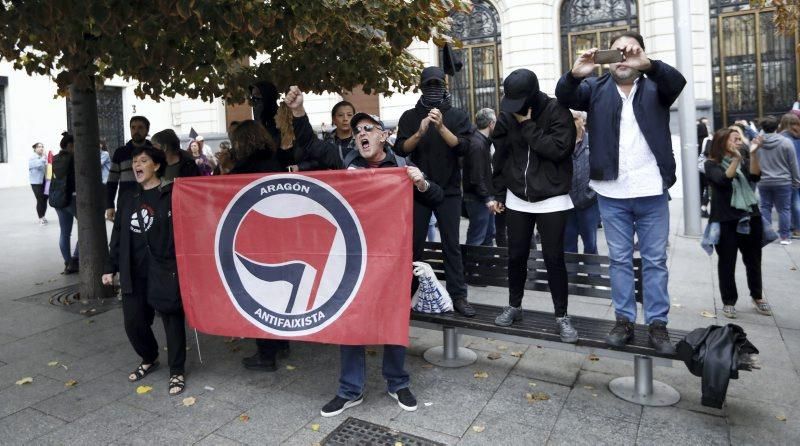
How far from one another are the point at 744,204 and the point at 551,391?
9.09 feet

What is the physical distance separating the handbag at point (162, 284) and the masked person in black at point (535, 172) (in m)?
2.34

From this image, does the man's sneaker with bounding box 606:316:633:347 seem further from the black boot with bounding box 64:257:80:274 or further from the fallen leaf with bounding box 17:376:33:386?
the black boot with bounding box 64:257:80:274

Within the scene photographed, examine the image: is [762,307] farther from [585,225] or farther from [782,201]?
[782,201]

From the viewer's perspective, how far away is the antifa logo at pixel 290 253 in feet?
13.0

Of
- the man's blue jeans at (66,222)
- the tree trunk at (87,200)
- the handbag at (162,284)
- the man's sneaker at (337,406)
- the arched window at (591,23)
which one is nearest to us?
the man's sneaker at (337,406)

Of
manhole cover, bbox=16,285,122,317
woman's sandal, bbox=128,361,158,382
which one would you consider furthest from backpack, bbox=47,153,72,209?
woman's sandal, bbox=128,361,158,382

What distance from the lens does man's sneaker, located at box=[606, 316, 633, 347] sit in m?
3.73

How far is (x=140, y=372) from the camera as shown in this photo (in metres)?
4.55

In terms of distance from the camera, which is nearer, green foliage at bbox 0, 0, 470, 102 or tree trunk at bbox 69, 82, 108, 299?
green foliage at bbox 0, 0, 470, 102

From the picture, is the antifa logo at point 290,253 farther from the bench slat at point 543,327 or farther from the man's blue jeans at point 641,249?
the man's blue jeans at point 641,249

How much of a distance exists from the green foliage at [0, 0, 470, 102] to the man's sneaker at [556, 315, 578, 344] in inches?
105

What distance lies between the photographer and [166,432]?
12.0ft

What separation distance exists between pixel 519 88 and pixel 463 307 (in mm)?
1623

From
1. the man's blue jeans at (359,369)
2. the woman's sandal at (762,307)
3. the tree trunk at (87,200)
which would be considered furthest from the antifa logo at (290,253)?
the woman's sandal at (762,307)
